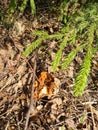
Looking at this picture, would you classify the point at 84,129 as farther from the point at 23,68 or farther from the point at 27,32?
the point at 27,32

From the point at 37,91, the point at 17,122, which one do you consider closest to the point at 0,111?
the point at 17,122

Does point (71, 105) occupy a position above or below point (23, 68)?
below

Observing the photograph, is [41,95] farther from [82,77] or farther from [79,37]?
[82,77]

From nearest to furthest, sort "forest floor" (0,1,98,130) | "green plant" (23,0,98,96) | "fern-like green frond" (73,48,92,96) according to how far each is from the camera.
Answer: "fern-like green frond" (73,48,92,96) → "green plant" (23,0,98,96) → "forest floor" (0,1,98,130)

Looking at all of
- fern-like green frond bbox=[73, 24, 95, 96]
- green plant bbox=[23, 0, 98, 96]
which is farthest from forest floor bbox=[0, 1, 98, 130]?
fern-like green frond bbox=[73, 24, 95, 96]

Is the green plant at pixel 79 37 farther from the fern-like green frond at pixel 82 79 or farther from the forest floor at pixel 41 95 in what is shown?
the forest floor at pixel 41 95

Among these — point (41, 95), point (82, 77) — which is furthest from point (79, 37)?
point (41, 95)

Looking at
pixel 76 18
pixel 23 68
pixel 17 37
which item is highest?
pixel 76 18

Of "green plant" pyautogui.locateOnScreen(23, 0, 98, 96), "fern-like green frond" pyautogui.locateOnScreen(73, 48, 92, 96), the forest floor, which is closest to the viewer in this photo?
"fern-like green frond" pyautogui.locateOnScreen(73, 48, 92, 96)

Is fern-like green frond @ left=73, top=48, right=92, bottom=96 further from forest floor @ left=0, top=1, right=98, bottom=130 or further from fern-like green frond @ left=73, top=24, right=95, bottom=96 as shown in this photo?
forest floor @ left=0, top=1, right=98, bottom=130
